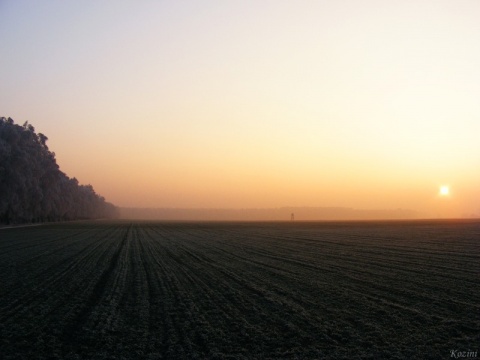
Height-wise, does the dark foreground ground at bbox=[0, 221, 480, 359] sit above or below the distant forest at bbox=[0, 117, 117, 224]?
below

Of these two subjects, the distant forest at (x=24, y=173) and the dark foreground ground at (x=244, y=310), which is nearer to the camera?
the dark foreground ground at (x=244, y=310)

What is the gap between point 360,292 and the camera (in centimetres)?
1331

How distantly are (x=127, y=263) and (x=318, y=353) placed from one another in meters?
15.9

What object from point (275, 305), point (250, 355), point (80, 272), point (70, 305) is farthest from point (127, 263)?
point (250, 355)

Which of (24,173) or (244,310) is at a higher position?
(24,173)

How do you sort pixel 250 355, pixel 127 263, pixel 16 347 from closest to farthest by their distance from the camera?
pixel 250 355
pixel 16 347
pixel 127 263

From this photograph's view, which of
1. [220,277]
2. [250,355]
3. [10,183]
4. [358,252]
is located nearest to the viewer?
[250,355]

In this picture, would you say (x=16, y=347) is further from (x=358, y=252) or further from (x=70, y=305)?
(x=358, y=252)

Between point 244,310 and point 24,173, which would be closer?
point 244,310

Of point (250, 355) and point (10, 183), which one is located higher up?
point (10, 183)

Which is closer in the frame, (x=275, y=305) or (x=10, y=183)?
(x=275, y=305)

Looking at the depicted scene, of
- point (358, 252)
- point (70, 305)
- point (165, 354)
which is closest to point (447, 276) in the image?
point (358, 252)

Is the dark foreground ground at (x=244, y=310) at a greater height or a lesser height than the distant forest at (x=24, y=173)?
lesser

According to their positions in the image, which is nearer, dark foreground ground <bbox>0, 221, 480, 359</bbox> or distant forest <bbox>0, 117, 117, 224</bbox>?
dark foreground ground <bbox>0, 221, 480, 359</bbox>
